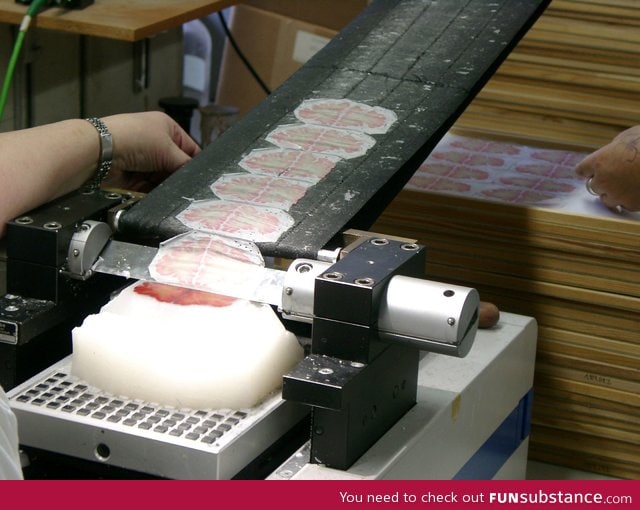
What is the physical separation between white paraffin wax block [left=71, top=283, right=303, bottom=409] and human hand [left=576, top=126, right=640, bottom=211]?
74cm

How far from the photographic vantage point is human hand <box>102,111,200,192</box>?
1.60m

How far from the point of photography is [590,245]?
1760 mm

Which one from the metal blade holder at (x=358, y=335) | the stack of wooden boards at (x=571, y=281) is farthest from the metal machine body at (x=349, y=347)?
the stack of wooden boards at (x=571, y=281)

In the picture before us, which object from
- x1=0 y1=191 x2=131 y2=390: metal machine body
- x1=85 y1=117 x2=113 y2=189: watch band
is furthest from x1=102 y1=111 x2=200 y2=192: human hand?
x1=0 y1=191 x2=131 y2=390: metal machine body

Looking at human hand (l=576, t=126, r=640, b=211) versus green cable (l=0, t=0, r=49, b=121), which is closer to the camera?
human hand (l=576, t=126, r=640, b=211)

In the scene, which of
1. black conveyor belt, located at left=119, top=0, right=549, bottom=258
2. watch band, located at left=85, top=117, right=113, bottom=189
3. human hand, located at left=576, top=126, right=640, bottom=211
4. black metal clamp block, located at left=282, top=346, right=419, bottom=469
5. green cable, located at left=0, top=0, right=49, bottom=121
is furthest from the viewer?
green cable, located at left=0, top=0, right=49, bottom=121

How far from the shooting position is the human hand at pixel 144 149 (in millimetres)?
1604

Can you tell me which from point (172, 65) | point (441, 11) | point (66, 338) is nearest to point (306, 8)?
point (172, 65)

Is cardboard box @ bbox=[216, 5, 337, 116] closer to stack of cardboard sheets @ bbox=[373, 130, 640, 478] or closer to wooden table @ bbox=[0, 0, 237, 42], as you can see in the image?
wooden table @ bbox=[0, 0, 237, 42]

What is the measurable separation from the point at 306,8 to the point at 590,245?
152 cm

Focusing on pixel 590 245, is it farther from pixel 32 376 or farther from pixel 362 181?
pixel 32 376

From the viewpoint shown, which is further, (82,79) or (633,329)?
(82,79)

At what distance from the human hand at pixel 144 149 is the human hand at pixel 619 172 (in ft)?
2.15

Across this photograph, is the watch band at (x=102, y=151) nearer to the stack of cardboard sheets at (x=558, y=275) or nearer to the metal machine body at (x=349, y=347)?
the metal machine body at (x=349, y=347)
